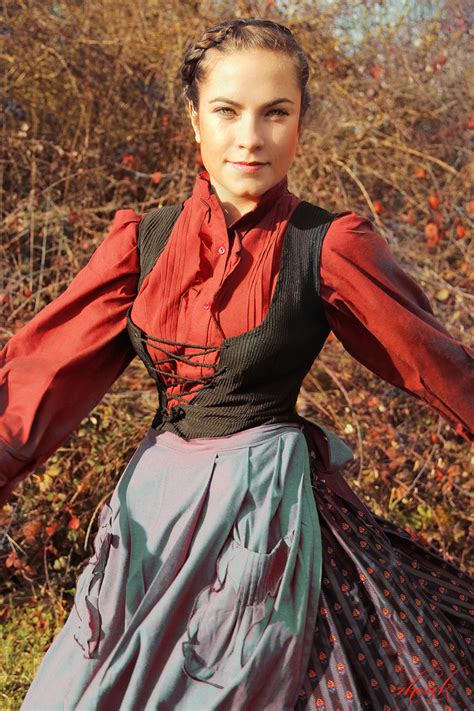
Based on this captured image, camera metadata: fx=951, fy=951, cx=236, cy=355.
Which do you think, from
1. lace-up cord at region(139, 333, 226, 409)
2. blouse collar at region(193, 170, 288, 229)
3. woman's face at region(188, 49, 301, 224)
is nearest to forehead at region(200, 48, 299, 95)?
woman's face at region(188, 49, 301, 224)

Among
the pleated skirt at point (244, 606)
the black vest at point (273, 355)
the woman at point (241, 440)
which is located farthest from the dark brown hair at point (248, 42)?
the pleated skirt at point (244, 606)

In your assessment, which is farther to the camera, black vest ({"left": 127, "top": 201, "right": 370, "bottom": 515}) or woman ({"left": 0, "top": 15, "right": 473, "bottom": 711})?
black vest ({"left": 127, "top": 201, "right": 370, "bottom": 515})

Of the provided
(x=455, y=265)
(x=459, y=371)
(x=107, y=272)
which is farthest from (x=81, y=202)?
(x=459, y=371)

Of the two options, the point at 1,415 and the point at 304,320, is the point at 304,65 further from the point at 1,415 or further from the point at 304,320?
the point at 1,415

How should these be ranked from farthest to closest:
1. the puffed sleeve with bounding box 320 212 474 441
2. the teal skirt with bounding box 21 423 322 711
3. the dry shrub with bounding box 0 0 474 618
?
the dry shrub with bounding box 0 0 474 618, the puffed sleeve with bounding box 320 212 474 441, the teal skirt with bounding box 21 423 322 711

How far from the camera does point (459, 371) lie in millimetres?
1759

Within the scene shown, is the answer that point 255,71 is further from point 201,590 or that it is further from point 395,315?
point 201,590

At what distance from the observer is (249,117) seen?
1765 millimetres

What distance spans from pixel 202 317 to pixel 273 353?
5.9 inches

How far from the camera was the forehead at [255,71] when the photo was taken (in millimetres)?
1761

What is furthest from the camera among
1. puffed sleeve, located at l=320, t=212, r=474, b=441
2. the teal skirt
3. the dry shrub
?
the dry shrub

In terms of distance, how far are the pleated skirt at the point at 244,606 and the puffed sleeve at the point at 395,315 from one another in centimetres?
26

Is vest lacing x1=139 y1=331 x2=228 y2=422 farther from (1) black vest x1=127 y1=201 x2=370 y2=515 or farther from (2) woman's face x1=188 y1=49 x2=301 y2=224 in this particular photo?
(2) woman's face x1=188 y1=49 x2=301 y2=224

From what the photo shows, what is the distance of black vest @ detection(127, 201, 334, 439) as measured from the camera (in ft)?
5.78
